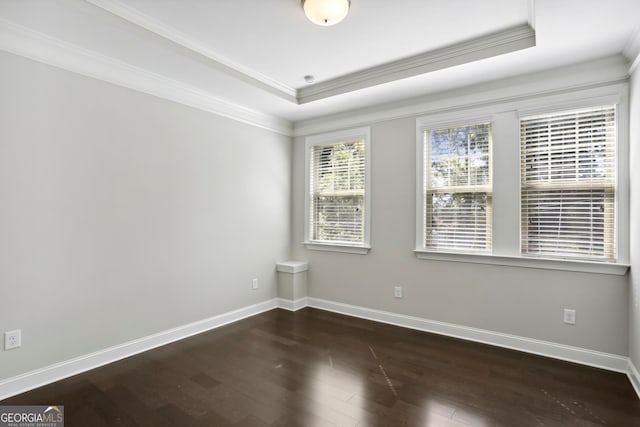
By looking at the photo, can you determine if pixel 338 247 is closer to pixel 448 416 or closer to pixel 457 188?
A: pixel 457 188

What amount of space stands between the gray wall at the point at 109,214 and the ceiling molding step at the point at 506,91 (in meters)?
1.58

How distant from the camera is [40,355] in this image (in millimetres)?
2459

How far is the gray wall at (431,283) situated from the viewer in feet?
9.23

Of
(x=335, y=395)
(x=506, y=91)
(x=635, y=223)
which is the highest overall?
(x=506, y=91)

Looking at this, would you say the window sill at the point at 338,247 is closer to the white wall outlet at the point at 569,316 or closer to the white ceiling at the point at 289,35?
the white ceiling at the point at 289,35

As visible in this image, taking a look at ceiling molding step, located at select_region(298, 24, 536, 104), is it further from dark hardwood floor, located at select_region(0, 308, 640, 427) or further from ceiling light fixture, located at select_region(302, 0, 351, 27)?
dark hardwood floor, located at select_region(0, 308, 640, 427)

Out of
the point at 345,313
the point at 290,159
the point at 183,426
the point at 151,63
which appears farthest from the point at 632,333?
the point at 151,63

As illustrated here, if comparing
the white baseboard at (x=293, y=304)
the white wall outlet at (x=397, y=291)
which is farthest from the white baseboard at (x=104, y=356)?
the white wall outlet at (x=397, y=291)

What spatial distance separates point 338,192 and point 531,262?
2293mm

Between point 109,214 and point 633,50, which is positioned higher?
point 633,50

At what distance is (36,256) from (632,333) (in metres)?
A: 4.56

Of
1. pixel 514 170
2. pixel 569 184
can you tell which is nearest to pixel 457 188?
pixel 514 170

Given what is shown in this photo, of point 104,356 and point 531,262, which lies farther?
point 531,262

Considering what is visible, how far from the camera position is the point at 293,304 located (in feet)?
14.4
